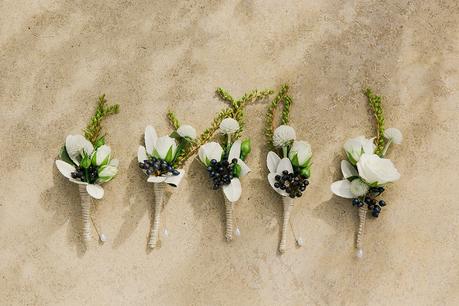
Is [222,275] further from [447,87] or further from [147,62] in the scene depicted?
[447,87]

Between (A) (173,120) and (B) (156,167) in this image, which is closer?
(B) (156,167)

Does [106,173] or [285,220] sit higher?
[106,173]

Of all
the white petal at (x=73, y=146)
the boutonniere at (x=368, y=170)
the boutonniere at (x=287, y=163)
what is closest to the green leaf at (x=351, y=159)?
the boutonniere at (x=368, y=170)

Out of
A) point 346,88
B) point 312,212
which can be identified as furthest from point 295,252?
point 346,88

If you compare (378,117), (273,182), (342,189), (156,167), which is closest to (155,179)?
(156,167)

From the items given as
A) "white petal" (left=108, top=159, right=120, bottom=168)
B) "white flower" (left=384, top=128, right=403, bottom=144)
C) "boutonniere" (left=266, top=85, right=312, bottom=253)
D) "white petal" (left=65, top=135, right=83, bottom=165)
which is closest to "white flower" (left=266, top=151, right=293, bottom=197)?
"boutonniere" (left=266, top=85, right=312, bottom=253)

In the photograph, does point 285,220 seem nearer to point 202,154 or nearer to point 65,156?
point 202,154

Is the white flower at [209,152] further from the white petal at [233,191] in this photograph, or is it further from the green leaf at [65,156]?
the green leaf at [65,156]
